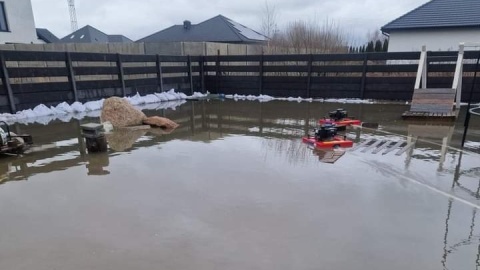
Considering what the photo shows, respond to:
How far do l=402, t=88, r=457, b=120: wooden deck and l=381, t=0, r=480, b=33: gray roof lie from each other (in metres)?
9.02

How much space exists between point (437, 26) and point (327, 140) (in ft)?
42.5

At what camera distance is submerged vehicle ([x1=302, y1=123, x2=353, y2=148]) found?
5.10 m

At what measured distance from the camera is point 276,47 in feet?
51.1

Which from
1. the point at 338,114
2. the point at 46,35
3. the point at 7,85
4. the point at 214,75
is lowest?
the point at 338,114

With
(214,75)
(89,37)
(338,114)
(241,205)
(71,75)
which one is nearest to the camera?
(241,205)

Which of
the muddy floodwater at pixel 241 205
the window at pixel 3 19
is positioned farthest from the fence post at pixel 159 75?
the window at pixel 3 19

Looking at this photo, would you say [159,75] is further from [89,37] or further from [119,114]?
[89,37]

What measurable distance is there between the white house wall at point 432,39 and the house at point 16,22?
70.6 ft

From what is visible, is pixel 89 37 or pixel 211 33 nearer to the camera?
pixel 211 33

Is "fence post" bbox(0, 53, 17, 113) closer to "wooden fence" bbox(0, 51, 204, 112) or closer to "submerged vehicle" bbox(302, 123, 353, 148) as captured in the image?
"wooden fence" bbox(0, 51, 204, 112)

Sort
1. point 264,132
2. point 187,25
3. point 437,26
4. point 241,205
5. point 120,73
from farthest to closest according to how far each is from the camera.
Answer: point 187,25
point 437,26
point 120,73
point 264,132
point 241,205

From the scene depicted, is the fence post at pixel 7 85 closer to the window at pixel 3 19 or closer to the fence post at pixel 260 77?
the fence post at pixel 260 77

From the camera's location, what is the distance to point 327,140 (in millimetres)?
5270

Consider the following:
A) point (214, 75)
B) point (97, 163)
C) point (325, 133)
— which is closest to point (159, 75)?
point (214, 75)
